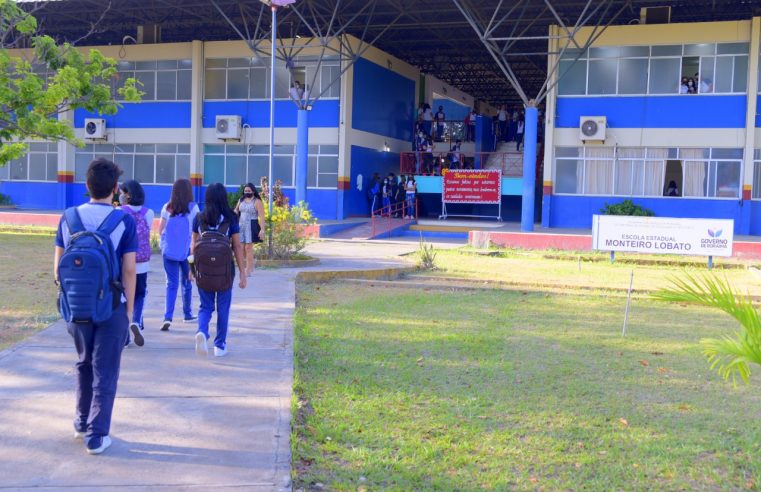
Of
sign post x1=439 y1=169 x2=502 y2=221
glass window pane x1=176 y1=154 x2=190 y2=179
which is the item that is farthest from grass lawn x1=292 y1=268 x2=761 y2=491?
glass window pane x1=176 y1=154 x2=190 y2=179

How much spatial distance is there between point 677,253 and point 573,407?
1390 centimetres

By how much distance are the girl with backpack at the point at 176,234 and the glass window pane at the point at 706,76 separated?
24.8 m

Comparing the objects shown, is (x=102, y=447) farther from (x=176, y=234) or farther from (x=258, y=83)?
(x=258, y=83)

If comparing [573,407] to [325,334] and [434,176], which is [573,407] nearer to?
[325,334]

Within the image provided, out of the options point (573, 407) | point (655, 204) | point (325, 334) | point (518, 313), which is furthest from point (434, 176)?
point (573, 407)

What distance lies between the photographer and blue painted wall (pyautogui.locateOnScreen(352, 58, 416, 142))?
34625 mm

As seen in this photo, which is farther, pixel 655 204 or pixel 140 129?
pixel 140 129

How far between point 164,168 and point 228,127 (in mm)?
4381

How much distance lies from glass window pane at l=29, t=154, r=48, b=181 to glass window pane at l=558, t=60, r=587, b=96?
24.3 meters

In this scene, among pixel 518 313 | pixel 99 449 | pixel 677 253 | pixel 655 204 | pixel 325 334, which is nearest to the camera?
pixel 99 449

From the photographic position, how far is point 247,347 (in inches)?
324

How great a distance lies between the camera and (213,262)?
24.0 ft

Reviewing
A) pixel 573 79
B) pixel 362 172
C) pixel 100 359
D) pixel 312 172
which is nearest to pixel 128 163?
pixel 312 172

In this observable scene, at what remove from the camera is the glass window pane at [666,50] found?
29359mm
